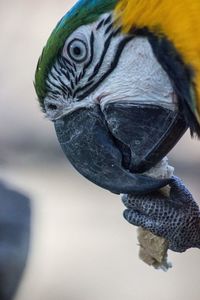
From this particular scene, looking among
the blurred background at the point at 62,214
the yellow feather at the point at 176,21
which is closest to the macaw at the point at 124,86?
the yellow feather at the point at 176,21

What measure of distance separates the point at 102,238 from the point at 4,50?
880 mm

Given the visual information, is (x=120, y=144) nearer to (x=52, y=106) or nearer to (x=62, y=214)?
(x=52, y=106)

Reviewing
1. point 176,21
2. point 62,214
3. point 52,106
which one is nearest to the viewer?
point 176,21

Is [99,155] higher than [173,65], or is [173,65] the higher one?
[173,65]

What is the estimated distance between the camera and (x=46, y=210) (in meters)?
2.99

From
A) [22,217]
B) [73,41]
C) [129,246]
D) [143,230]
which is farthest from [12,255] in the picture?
[73,41]

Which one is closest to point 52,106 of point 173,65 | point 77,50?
point 77,50

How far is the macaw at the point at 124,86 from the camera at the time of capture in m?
1.16

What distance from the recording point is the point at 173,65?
1165mm

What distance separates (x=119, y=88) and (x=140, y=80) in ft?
0.11

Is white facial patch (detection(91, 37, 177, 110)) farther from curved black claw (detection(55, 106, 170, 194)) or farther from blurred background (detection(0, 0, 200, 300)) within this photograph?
blurred background (detection(0, 0, 200, 300))

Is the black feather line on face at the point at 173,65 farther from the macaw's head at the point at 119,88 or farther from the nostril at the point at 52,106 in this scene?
the nostril at the point at 52,106

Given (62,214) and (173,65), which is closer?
(173,65)

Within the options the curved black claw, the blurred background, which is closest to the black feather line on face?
the curved black claw
